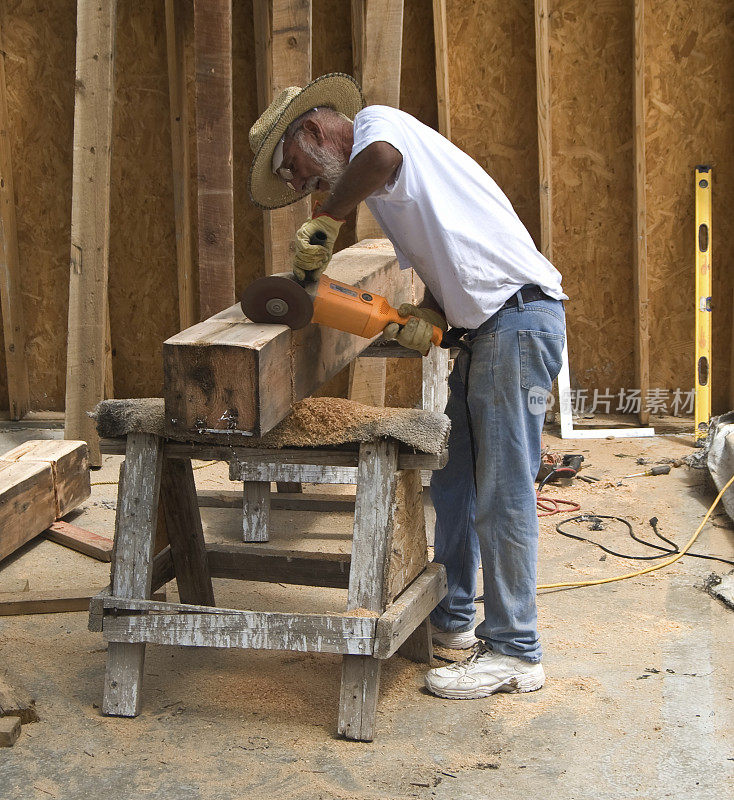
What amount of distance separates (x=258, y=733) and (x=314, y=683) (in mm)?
373

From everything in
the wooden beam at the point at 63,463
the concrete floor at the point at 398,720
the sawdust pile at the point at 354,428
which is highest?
the sawdust pile at the point at 354,428

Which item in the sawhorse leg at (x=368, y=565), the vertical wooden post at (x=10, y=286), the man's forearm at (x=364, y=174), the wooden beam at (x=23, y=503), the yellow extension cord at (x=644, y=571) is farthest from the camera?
the vertical wooden post at (x=10, y=286)

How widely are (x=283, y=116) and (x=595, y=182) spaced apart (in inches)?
176

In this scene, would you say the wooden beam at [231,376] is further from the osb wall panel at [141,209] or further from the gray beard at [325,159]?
the osb wall panel at [141,209]

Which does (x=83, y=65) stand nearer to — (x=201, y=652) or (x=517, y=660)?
(x=201, y=652)

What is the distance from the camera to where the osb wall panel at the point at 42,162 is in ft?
21.1

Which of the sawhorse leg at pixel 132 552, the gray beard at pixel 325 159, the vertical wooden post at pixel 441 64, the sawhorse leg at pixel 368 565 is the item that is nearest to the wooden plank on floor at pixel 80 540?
the sawhorse leg at pixel 132 552

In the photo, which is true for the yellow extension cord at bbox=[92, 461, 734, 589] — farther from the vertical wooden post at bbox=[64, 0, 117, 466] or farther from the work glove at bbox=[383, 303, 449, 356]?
the vertical wooden post at bbox=[64, 0, 117, 466]

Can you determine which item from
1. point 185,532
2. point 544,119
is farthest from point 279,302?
point 544,119

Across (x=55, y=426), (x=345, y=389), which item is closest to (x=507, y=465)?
(x=345, y=389)

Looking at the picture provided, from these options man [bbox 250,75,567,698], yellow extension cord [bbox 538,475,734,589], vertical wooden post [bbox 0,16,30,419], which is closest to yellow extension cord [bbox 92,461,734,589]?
yellow extension cord [bbox 538,475,734,589]

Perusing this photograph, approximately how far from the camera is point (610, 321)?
6914 mm

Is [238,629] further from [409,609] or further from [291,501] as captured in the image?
[291,501]

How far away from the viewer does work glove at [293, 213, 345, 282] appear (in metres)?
2.64
